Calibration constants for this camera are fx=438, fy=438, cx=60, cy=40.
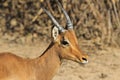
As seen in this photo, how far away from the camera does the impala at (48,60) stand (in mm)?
7078

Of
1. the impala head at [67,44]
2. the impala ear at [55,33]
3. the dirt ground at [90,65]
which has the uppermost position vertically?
the impala ear at [55,33]

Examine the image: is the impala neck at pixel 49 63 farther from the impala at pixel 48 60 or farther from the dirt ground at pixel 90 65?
the dirt ground at pixel 90 65

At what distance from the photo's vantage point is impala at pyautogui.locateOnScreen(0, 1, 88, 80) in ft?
23.2

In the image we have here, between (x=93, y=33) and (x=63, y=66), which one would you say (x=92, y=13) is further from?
(x=63, y=66)

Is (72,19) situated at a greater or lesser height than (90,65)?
greater

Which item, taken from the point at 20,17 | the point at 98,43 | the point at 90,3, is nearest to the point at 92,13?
the point at 90,3

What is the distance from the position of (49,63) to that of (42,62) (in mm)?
124

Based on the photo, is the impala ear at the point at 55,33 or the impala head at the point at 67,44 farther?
the impala ear at the point at 55,33

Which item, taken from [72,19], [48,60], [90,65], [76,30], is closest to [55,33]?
[48,60]

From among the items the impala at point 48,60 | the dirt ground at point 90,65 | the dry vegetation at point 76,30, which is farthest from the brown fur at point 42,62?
the dry vegetation at point 76,30

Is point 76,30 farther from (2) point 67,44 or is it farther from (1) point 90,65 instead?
(2) point 67,44

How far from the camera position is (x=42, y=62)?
7.35 metres

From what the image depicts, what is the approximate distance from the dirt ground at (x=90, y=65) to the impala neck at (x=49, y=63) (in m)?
2.01

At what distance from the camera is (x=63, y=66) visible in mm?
10094
